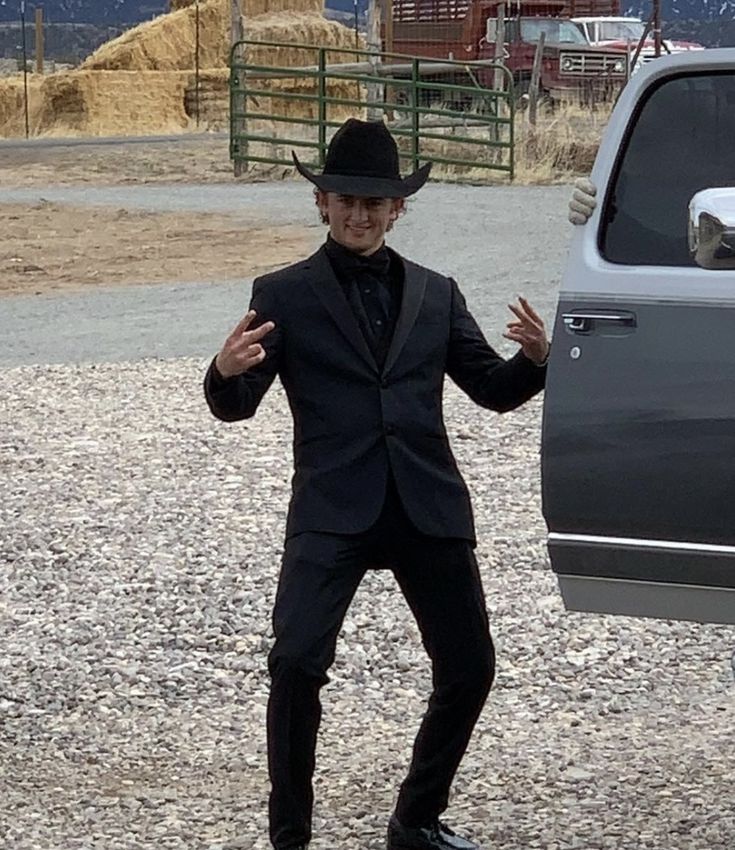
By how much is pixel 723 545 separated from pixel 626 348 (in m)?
0.44

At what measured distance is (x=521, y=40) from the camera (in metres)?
36.9

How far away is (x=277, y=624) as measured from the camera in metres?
4.14

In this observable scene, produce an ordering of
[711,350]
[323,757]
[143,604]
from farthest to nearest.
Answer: [143,604] < [323,757] < [711,350]

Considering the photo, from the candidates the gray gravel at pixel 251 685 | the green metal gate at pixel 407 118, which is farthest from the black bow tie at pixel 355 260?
the green metal gate at pixel 407 118

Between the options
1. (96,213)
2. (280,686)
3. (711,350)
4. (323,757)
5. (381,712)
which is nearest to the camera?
(711,350)

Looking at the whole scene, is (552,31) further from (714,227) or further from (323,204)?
(714,227)

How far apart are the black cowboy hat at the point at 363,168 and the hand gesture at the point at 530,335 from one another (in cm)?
38

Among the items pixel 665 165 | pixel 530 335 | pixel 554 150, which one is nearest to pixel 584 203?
pixel 665 165

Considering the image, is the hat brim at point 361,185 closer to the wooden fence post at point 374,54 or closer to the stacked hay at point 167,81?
the wooden fence post at point 374,54

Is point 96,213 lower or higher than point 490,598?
lower

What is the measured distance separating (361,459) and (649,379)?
27.8 inches

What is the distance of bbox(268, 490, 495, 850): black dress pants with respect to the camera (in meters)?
4.12

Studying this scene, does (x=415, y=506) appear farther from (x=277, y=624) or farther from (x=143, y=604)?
(x=143, y=604)

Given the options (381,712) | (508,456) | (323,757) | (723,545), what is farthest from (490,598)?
(723,545)
